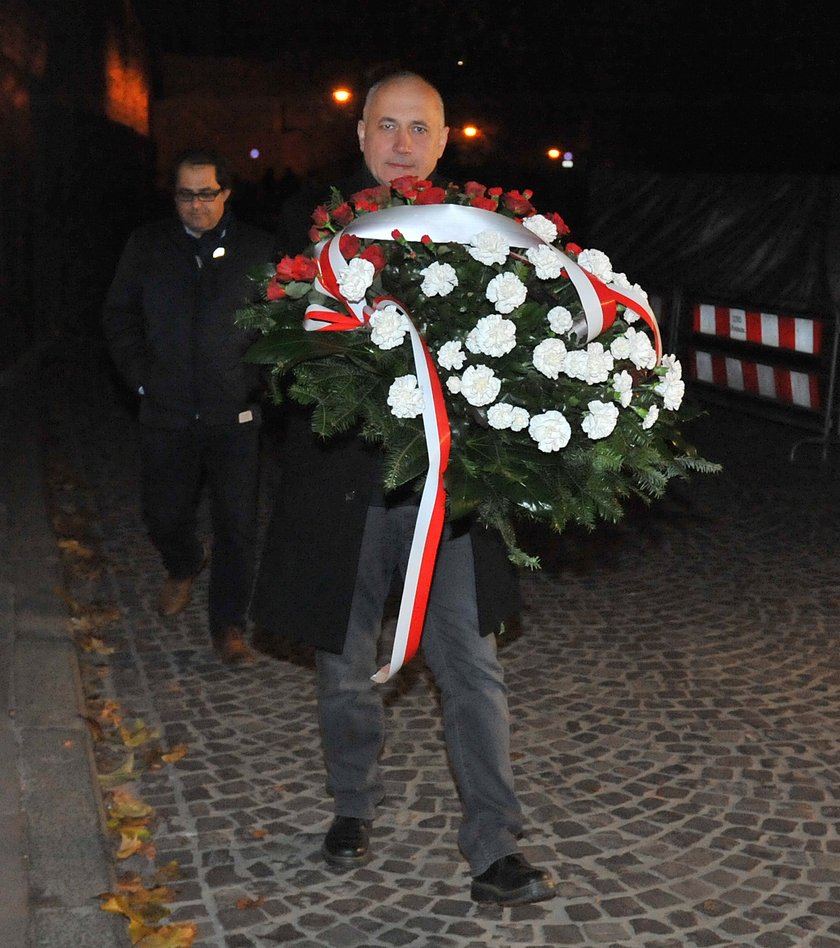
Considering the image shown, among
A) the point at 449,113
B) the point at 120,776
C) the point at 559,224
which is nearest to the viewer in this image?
the point at 559,224

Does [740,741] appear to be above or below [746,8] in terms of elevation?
below

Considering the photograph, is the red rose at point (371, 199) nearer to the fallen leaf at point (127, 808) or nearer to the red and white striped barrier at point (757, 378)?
the fallen leaf at point (127, 808)

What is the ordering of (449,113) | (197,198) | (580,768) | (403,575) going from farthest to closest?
1. (449,113)
2. (197,198)
3. (580,768)
4. (403,575)

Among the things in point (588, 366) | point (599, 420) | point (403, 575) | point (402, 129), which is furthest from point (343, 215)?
point (403, 575)

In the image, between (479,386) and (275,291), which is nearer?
(479,386)

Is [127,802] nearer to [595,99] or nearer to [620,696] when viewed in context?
[620,696]

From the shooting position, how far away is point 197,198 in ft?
18.5

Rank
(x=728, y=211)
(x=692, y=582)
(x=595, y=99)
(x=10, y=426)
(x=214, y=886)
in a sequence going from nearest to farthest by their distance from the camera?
1. (x=214, y=886)
2. (x=692, y=582)
3. (x=10, y=426)
4. (x=728, y=211)
5. (x=595, y=99)

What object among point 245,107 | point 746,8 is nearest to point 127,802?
point 746,8

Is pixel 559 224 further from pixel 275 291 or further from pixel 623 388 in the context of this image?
pixel 275 291

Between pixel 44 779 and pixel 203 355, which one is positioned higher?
pixel 203 355

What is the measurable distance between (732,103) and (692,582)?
102ft

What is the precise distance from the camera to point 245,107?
4259 centimetres

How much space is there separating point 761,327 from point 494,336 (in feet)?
29.7
